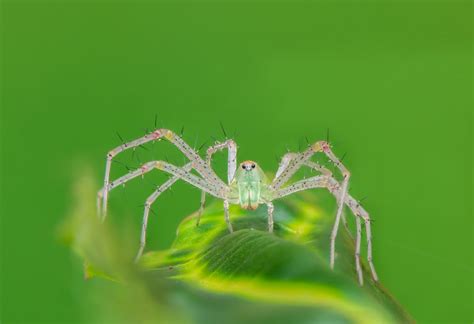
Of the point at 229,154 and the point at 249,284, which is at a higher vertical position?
the point at 229,154

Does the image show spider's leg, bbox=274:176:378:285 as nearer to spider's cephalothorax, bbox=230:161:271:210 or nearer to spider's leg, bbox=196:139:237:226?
spider's cephalothorax, bbox=230:161:271:210

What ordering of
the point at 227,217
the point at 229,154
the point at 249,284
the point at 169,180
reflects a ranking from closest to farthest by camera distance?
the point at 249,284, the point at 227,217, the point at 169,180, the point at 229,154

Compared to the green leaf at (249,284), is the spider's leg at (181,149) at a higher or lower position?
higher

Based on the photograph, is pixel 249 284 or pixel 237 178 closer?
pixel 249 284

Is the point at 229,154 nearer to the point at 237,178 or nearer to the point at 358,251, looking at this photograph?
A: the point at 237,178

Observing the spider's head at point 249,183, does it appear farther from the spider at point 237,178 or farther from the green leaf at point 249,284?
the green leaf at point 249,284

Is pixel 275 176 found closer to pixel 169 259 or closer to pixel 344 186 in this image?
pixel 344 186

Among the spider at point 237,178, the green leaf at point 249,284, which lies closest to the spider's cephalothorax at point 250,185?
the spider at point 237,178

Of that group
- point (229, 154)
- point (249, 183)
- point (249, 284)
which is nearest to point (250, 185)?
point (249, 183)

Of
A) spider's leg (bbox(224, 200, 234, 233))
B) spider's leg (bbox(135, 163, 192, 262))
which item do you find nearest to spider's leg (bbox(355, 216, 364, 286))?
spider's leg (bbox(224, 200, 234, 233))
